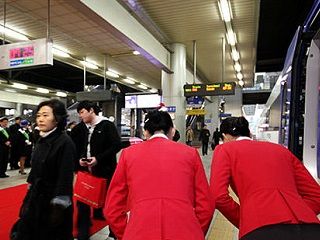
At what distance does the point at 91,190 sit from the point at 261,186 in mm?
1831

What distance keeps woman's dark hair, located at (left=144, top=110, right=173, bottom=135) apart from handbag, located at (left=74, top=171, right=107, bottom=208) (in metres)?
1.37

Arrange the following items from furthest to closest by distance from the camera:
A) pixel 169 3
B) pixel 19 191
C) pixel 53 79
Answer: pixel 53 79, pixel 169 3, pixel 19 191

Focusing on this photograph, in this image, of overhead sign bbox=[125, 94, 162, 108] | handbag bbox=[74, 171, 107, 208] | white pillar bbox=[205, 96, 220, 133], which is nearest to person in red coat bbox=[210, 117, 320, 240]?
handbag bbox=[74, 171, 107, 208]

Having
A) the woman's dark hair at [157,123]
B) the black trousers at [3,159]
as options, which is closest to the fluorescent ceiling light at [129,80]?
the black trousers at [3,159]

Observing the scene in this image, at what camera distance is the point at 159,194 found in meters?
1.47

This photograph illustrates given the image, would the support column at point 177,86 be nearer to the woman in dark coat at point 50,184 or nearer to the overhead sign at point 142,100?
the overhead sign at point 142,100

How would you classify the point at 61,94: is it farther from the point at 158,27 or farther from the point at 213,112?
the point at 158,27

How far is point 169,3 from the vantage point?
790cm

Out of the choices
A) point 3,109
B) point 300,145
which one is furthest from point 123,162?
point 3,109

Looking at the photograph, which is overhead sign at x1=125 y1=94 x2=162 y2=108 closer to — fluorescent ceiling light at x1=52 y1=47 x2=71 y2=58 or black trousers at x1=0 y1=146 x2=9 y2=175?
fluorescent ceiling light at x1=52 y1=47 x2=71 y2=58

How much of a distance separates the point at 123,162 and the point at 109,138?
1773 millimetres

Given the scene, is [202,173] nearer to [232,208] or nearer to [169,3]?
[232,208]

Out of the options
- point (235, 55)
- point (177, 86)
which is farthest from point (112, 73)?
point (235, 55)

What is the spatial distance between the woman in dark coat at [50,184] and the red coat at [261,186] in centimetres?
100
